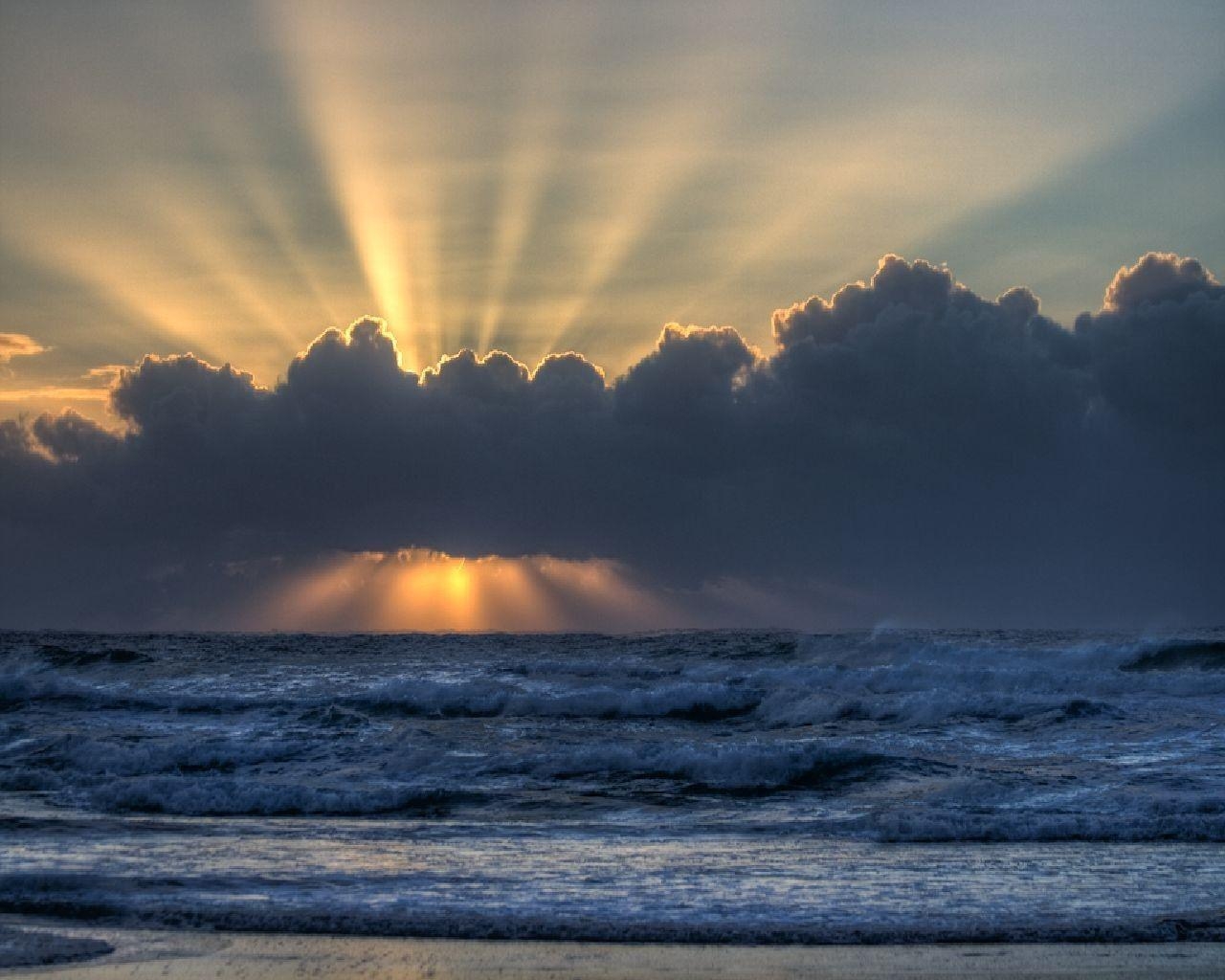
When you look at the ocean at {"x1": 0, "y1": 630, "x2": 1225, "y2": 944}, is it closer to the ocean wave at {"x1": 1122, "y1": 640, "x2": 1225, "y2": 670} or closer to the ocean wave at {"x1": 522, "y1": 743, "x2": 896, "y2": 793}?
the ocean wave at {"x1": 522, "y1": 743, "x2": 896, "y2": 793}

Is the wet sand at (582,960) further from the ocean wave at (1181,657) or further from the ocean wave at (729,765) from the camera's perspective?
the ocean wave at (1181,657)

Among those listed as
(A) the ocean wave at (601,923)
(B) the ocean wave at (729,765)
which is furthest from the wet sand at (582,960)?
(B) the ocean wave at (729,765)

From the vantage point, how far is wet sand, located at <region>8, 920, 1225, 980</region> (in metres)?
10.4

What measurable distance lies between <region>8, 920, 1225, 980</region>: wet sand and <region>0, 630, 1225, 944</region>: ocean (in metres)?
0.36

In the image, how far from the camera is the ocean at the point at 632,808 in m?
12.5

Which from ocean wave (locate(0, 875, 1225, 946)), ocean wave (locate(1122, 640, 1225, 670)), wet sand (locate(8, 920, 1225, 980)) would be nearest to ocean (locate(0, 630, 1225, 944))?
ocean wave (locate(0, 875, 1225, 946))

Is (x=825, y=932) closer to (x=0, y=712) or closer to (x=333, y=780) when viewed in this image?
(x=333, y=780)

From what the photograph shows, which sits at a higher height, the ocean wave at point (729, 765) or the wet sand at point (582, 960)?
the ocean wave at point (729, 765)

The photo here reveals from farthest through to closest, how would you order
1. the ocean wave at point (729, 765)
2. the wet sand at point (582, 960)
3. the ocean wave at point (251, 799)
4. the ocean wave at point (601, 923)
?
the ocean wave at point (729, 765), the ocean wave at point (251, 799), the ocean wave at point (601, 923), the wet sand at point (582, 960)

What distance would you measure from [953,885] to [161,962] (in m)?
8.76

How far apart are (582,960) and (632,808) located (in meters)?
9.42

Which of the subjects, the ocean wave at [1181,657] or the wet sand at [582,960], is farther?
the ocean wave at [1181,657]

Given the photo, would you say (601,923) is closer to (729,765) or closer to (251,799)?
(251,799)

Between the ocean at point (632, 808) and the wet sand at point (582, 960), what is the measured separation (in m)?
0.36
